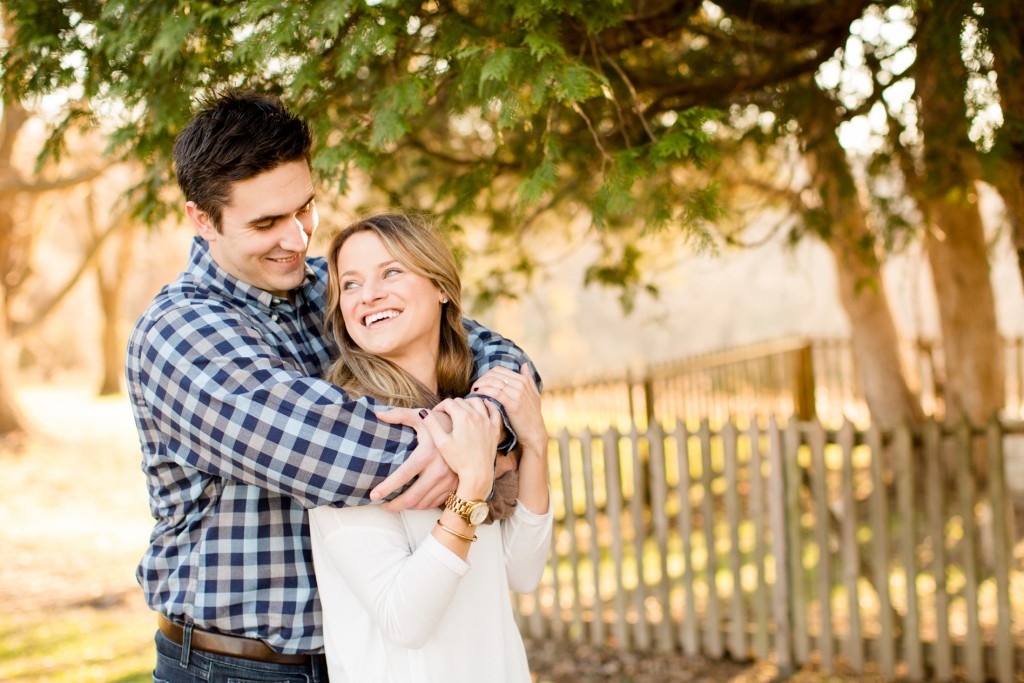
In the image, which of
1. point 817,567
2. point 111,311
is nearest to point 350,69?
point 817,567

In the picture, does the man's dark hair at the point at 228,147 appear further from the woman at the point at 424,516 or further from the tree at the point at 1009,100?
the tree at the point at 1009,100

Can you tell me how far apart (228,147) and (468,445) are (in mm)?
918

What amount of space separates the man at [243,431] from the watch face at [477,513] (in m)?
0.08

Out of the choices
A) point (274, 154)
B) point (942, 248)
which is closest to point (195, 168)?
point (274, 154)

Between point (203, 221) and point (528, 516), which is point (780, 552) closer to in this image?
point (528, 516)

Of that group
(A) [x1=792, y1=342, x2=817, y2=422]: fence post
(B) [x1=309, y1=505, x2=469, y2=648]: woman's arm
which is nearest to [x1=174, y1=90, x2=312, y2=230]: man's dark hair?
(B) [x1=309, y1=505, x2=469, y2=648]: woman's arm

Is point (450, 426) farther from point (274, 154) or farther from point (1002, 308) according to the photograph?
point (1002, 308)

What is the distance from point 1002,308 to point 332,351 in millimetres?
28719

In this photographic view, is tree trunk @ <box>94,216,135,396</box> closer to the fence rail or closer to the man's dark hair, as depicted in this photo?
the fence rail

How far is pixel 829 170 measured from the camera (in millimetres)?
4637

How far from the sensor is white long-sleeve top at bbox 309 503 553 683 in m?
1.85

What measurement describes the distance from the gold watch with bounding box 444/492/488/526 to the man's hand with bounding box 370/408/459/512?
1.2 inches

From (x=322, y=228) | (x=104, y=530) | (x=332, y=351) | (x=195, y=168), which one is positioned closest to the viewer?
(x=195, y=168)

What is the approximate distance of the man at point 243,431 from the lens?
185 cm
